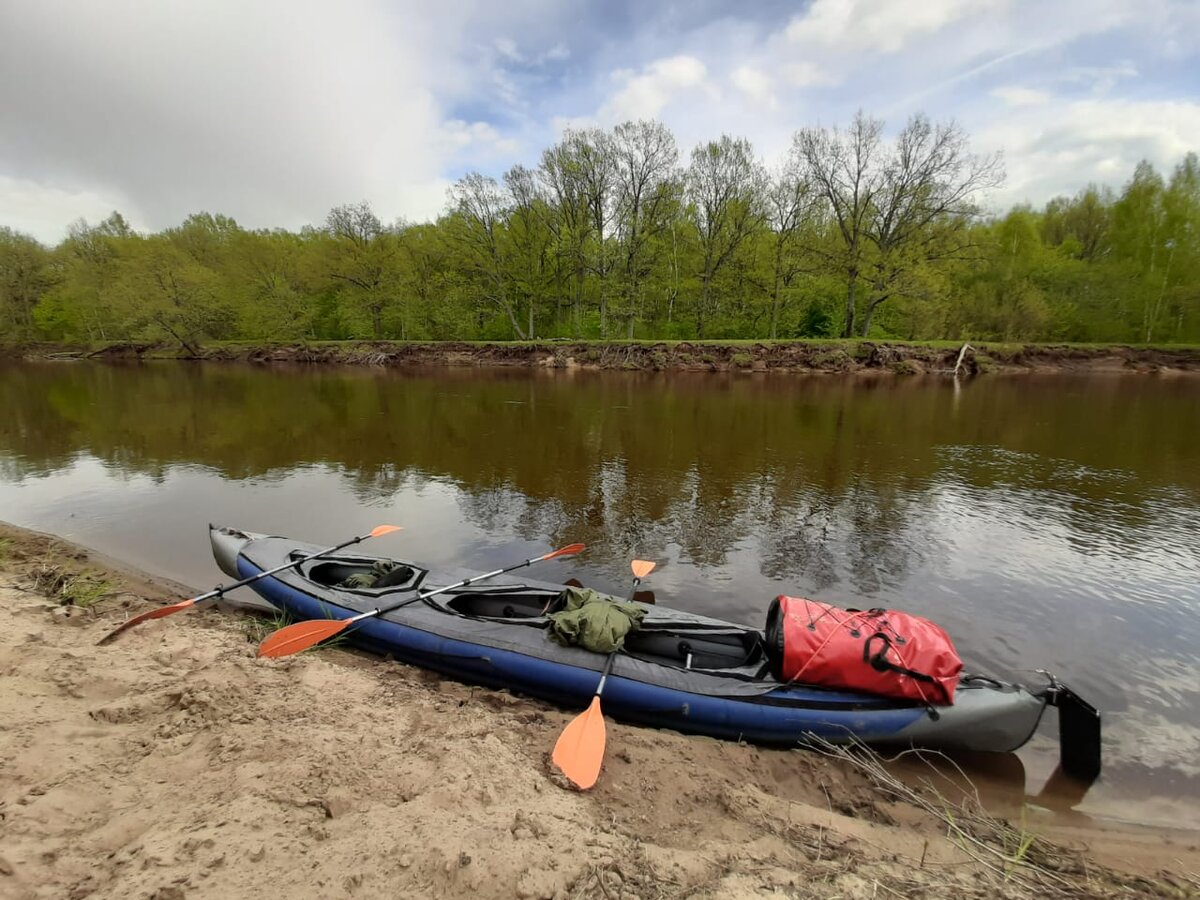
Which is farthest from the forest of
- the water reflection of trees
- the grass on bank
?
the water reflection of trees

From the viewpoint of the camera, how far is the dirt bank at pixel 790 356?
2916 centimetres

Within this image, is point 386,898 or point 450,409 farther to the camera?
point 450,409

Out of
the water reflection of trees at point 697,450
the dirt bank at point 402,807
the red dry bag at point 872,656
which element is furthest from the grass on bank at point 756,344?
the dirt bank at point 402,807

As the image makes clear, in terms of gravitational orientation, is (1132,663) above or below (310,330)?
below

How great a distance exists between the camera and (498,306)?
129ft

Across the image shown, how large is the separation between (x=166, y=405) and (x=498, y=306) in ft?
76.8

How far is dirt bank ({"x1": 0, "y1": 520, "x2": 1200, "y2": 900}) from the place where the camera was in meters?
2.19

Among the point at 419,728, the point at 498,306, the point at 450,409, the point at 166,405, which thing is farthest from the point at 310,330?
the point at 419,728

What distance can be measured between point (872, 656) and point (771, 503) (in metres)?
5.62

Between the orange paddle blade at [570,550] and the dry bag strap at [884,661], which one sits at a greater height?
the dry bag strap at [884,661]

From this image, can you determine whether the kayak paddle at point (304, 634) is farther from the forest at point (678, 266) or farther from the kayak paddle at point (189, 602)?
the forest at point (678, 266)

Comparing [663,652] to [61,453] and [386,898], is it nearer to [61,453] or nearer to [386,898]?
[386,898]

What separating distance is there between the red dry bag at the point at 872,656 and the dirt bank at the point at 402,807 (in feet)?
1.87

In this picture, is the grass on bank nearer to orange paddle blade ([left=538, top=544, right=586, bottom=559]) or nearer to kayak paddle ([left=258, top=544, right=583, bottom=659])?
orange paddle blade ([left=538, top=544, right=586, bottom=559])
